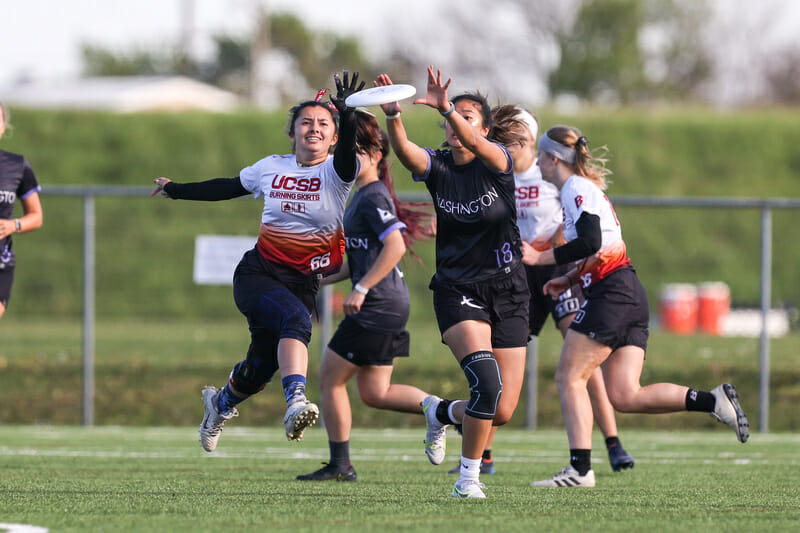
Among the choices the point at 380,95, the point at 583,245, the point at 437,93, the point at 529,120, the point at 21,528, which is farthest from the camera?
the point at 529,120

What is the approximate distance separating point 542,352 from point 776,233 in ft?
24.0

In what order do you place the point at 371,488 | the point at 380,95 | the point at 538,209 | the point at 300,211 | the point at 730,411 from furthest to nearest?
the point at 538,209, the point at 730,411, the point at 371,488, the point at 300,211, the point at 380,95

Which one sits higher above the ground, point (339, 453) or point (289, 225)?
point (289, 225)

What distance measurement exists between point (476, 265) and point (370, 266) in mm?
1179

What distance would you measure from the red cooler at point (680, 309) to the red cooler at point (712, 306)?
145 millimetres

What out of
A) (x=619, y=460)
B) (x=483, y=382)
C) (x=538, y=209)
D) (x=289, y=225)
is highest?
(x=538, y=209)

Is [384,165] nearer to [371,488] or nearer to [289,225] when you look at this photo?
[289,225]

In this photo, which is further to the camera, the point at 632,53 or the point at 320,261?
the point at 632,53

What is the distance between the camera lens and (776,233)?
2150cm

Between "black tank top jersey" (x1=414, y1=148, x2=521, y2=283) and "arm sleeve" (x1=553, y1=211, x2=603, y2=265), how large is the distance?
0.52 m

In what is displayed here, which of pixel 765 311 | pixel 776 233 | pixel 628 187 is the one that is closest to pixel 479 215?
pixel 765 311

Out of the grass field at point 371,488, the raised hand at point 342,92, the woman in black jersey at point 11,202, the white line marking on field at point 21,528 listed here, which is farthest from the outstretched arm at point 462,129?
the woman in black jersey at point 11,202

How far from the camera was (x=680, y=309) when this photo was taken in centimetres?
2244

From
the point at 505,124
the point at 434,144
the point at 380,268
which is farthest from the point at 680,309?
the point at 380,268
